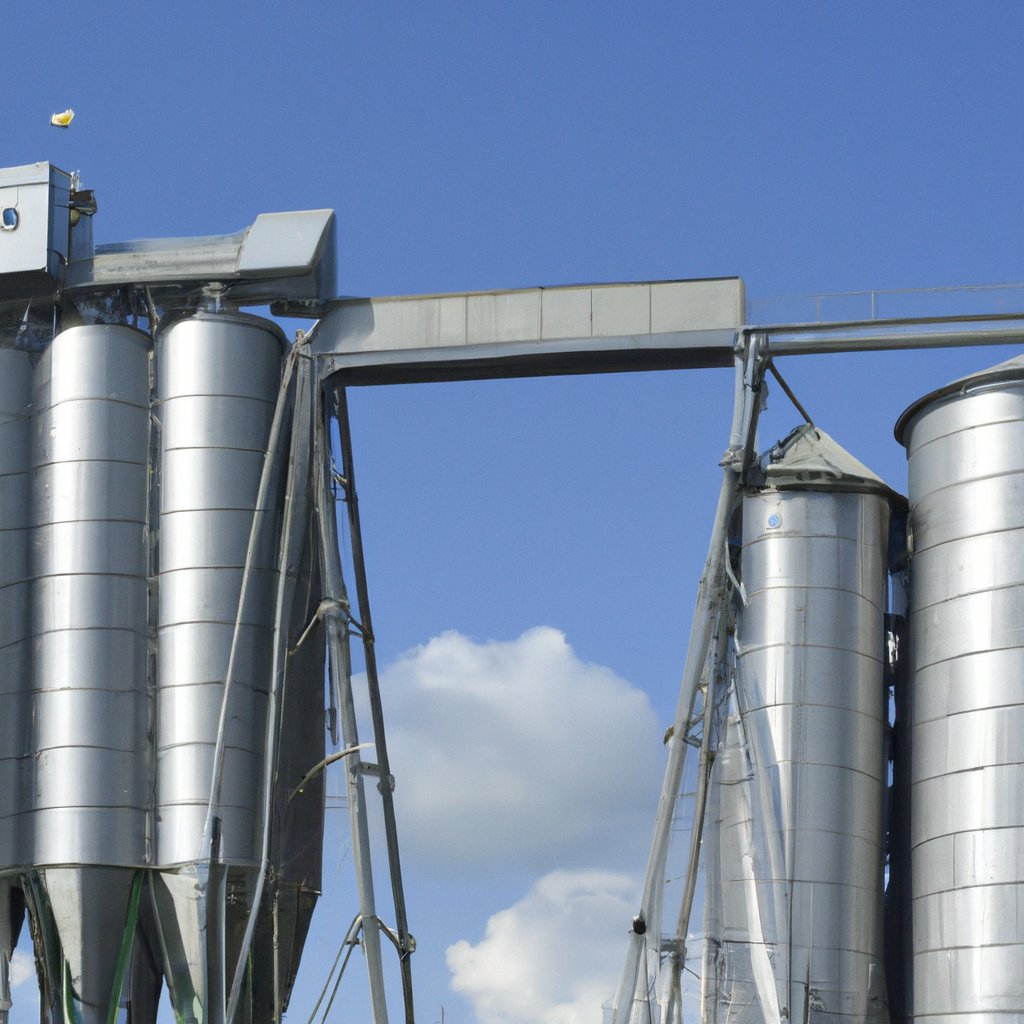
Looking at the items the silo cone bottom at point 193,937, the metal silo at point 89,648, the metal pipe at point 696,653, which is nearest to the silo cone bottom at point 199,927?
the silo cone bottom at point 193,937

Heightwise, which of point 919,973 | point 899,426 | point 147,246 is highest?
point 147,246

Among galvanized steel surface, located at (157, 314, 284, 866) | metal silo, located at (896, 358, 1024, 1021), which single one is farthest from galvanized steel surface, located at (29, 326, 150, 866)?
metal silo, located at (896, 358, 1024, 1021)

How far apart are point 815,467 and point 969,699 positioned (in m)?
6.13

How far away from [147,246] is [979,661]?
20718mm

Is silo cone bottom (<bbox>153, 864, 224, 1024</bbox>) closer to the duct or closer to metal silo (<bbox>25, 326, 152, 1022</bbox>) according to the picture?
metal silo (<bbox>25, 326, 152, 1022</bbox>)

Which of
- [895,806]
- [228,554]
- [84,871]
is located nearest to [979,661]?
[895,806]

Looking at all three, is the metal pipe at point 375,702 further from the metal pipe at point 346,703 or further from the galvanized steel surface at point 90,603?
the galvanized steel surface at point 90,603

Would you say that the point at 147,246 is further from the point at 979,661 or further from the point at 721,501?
the point at 979,661

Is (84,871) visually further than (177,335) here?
No

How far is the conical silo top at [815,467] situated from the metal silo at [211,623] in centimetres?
1104

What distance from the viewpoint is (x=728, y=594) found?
161 feet

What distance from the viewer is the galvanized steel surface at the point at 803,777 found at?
46.2 metres

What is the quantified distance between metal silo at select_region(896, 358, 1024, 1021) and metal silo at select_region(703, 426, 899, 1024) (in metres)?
1.04

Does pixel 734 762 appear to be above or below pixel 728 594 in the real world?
below
